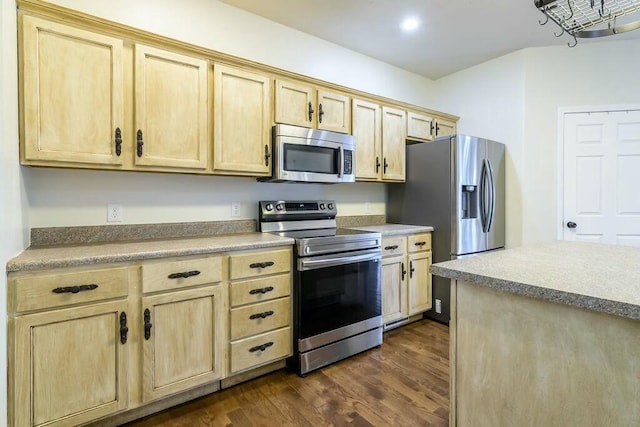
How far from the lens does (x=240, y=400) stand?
194 centimetres

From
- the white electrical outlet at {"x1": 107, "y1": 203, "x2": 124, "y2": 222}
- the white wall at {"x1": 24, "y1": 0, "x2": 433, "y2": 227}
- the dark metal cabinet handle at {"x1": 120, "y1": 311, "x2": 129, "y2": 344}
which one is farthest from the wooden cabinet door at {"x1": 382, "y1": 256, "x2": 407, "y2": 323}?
the white electrical outlet at {"x1": 107, "y1": 203, "x2": 124, "y2": 222}

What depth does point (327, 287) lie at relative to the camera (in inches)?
92.7

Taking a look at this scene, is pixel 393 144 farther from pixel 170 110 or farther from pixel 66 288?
pixel 66 288

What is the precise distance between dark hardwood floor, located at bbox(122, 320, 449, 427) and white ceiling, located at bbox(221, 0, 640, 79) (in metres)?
2.75

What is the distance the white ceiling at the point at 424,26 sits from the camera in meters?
2.53

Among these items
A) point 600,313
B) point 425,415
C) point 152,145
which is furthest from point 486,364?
point 152,145

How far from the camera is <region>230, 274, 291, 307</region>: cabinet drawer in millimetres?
2006

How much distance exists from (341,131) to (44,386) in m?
2.51

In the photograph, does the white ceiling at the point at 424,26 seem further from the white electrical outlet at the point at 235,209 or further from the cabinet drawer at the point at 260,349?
the cabinet drawer at the point at 260,349

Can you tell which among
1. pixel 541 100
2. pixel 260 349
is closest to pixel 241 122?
pixel 260 349

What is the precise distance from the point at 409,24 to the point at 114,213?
2.78 metres

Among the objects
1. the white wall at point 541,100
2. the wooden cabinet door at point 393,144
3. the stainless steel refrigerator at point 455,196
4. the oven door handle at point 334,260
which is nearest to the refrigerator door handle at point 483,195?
the stainless steel refrigerator at point 455,196

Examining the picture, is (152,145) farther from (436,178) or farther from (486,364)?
(436,178)

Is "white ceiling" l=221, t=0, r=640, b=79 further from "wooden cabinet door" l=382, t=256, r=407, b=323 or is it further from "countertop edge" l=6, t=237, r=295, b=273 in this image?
"wooden cabinet door" l=382, t=256, r=407, b=323
